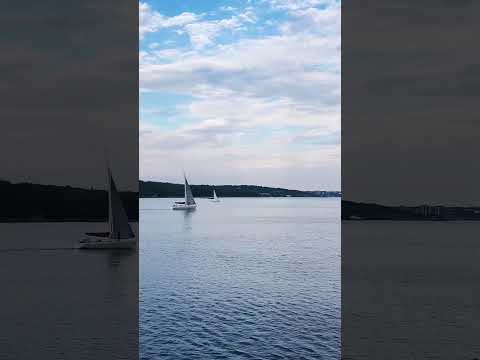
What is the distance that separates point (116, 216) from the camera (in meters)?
87.1

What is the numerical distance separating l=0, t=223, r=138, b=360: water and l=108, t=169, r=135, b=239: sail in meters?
8.86

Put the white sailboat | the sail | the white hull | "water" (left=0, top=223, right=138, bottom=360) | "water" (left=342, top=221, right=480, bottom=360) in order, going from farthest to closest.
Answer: the white hull, the white sailboat, the sail, "water" (left=342, top=221, right=480, bottom=360), "water" (left=0, top=223, right=138, bottom=360)

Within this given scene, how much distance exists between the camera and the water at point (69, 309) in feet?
105

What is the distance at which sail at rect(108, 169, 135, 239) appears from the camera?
84787 mm

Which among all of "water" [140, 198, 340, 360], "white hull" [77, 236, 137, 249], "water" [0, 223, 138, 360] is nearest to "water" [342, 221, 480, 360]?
"water" [140, 198, 340, 360]

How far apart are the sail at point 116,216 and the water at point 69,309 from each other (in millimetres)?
8862

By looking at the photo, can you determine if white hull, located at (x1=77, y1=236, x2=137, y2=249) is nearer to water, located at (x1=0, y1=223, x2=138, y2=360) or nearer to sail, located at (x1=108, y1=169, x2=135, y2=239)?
sail, located at (x1=108, y1=169, x2=135, y2=239)

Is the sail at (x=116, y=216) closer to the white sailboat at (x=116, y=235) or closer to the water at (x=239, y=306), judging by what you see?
the white sailboat at (x=116, y=235)

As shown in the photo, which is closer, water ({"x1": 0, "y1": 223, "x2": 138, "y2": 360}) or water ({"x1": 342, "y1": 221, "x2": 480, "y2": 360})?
water ({"x1": 0, "y1": 223, "x2": 138, "y2": 360})

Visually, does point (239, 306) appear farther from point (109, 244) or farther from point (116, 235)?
point (109, 244)

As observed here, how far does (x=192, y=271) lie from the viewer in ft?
231

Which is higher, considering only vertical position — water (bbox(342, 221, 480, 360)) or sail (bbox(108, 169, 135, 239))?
sail (bbox(108, 169, 135, 239))

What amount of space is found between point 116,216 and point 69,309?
146 ft

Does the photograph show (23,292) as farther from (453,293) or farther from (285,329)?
(453,293)
